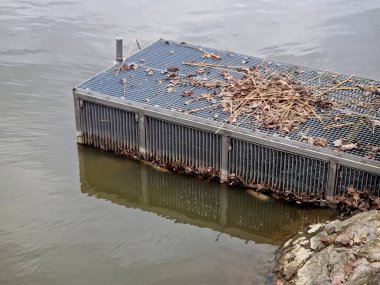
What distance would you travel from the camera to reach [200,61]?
1123 centimetres

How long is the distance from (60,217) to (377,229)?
14.5 ft

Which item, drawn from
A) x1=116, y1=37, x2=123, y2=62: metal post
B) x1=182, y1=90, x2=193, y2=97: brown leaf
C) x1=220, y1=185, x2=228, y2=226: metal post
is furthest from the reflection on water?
x1=116, y1=37, x2=123, y2=62: metal post

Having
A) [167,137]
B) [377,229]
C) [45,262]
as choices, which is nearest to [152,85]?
[167,137]

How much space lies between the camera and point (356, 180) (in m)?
8.72

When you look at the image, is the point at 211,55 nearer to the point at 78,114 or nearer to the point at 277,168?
the point at 78,114

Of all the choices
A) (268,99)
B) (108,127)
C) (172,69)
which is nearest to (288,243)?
(268,99)

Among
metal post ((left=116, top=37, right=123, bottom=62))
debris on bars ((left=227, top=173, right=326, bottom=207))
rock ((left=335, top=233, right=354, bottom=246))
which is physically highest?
metal post ((left=116, top=37, right=123, bottom=62))

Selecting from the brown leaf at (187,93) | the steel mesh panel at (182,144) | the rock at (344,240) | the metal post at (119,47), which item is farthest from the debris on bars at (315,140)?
the metal post at (119,47)

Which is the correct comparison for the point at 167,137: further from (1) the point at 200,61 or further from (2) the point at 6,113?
(2) the point at 6,113

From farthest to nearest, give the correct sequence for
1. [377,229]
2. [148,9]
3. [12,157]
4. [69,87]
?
[148,9] → [69,87] → [12,157] → [377,229]

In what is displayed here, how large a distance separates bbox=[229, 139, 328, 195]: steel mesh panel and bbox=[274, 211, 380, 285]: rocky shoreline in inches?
34.3

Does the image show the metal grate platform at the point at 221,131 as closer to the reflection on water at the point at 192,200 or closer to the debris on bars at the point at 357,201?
the debris on bars at the point at 357,201

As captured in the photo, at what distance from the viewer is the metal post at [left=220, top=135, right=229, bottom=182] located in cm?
941

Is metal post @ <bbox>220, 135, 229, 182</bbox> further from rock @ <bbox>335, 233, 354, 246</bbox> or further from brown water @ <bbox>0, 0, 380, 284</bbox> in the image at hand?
rock @ <bbox>335, 233, 354, 246</bbox>
